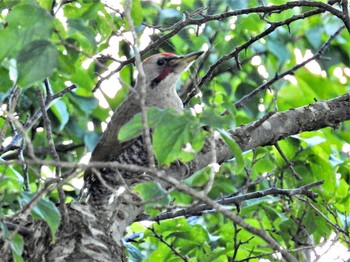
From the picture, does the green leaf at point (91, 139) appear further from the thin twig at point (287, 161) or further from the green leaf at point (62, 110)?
the thin twig at point (287, 161)

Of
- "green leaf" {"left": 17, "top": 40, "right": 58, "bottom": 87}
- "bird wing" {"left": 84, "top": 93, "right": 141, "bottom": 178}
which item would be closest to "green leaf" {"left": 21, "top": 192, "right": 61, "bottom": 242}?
"green leaf" {"left": 17, "top": 40, "right": 58, "bottom": 87}

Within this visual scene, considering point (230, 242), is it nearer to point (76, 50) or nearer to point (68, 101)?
point (68, 101)

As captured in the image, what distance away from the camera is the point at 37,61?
3.17m

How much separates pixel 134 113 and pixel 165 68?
558 millimetres

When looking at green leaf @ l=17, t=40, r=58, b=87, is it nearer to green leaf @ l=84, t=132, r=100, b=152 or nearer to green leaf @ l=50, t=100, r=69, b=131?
green leaf @ l=50, t=100, r=69, b=131

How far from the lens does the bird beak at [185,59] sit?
5.71 metres

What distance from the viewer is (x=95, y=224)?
4.15 m

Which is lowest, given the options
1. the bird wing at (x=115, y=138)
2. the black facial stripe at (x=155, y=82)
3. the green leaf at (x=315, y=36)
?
the bird wing at (x=115, y=138)

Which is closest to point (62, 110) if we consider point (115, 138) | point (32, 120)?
point (115, 138)

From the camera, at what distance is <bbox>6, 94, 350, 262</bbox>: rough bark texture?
3.95m

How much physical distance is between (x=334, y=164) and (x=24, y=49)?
10.0 ft

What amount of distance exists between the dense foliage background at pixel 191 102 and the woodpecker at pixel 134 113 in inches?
6.1

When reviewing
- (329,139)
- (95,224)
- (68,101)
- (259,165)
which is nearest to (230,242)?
(259,165)

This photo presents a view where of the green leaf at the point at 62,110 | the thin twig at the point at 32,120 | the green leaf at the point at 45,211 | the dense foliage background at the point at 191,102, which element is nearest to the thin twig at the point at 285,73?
the dense foliage background at the point at 191,102
